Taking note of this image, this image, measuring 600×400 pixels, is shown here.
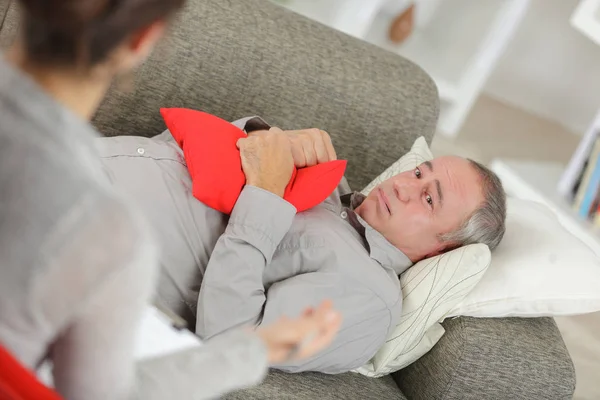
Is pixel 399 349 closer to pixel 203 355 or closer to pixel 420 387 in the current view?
pixel 420 387

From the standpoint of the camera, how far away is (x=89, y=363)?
61 centimetres

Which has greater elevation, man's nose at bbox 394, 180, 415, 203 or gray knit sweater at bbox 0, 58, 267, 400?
gray knit sweater at bbox 0, 58, 267, 400

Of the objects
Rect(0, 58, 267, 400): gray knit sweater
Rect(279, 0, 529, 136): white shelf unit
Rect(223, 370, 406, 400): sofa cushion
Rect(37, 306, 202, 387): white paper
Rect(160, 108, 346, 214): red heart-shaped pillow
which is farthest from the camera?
Rect(279, 0, 529, 136): white shelf unit

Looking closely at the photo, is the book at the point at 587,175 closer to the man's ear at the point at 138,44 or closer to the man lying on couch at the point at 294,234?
the man lying on couch at the point at 294,234

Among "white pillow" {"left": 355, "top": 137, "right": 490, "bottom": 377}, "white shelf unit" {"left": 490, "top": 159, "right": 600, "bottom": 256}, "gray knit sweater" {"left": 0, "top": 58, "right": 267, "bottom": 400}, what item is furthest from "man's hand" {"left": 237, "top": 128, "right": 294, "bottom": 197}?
"white shelf unit" {"left": 490, "top": 159, "right": 600, "bottom": 256}

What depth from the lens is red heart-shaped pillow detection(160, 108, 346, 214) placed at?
140cm

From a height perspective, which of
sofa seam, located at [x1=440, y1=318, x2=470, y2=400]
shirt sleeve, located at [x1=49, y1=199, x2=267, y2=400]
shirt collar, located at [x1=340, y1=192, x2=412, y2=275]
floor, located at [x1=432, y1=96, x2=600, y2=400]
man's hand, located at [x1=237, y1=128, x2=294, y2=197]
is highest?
shirt sleeve, located at [x1=49, y1=199, x2=267, y2=400]

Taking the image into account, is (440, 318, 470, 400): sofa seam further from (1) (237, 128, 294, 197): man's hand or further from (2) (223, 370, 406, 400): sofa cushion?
(1) (237, 128, 294, 197): man's hand

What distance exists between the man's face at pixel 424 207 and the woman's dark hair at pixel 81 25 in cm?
109

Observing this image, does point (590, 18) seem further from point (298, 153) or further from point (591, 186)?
point (298, 153)

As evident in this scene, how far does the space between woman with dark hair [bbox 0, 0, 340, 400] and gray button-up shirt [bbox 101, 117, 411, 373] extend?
0.69 meters

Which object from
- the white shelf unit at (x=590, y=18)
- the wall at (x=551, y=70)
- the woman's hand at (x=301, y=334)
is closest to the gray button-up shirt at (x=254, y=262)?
the woman's hand at (x=301, y=334)

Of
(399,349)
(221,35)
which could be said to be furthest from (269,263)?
(221,35)

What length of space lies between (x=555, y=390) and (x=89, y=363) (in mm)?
1124
